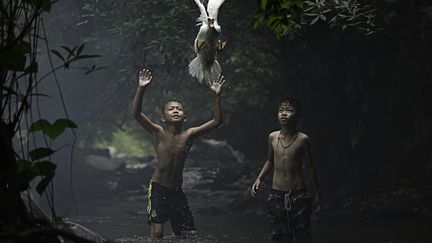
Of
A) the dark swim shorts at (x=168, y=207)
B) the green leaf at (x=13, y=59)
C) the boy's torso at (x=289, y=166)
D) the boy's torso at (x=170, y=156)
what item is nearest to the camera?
the green leaf at (x=13, y=59)

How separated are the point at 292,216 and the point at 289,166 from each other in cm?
57

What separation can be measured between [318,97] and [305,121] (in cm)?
59

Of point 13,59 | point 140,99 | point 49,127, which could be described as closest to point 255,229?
point 140,99

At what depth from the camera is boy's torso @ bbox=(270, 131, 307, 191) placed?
902cm

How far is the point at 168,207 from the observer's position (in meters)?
9.50

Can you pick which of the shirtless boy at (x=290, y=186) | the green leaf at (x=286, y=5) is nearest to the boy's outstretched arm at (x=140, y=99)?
the shirtless boy at (x=290, y=186)

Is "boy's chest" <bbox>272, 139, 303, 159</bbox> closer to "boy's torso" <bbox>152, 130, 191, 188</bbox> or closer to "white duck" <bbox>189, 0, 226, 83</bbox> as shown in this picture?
"boy's torso" <bbox>152, 130, 191, 188</bbox>

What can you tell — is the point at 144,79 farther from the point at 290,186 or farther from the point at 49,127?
the point at 49,127

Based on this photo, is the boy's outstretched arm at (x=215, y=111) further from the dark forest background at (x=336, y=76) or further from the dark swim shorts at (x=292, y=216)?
the dark forest background at (x=336, y=76)

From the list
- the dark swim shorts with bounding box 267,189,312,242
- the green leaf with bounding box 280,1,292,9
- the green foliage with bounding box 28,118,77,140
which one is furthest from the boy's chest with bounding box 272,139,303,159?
the green foliage with bounding box 28,118,77,140

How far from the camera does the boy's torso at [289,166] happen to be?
9.02m

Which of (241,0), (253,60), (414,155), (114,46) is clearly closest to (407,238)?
(414,155)

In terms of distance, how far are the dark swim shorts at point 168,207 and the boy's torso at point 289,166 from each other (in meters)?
1.22

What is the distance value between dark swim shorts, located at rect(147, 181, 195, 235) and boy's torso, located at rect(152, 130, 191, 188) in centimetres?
9
